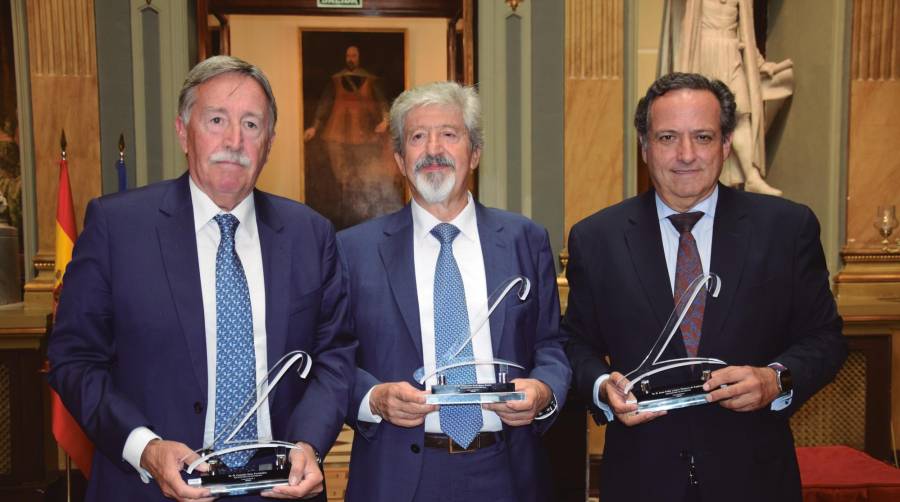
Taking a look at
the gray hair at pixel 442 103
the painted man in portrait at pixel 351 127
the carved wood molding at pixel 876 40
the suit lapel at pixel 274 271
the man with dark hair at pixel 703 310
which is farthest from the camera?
the painted man in portrait at pixel 351 127

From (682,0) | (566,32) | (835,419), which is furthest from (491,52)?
(835,419)

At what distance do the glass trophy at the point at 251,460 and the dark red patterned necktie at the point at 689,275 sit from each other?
996 millimetres

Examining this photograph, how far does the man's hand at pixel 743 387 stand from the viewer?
5.44 ft

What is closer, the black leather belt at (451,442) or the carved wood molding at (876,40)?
the black leather belt at (451,442)

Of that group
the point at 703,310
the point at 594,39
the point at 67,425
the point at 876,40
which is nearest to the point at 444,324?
the point at 703,310

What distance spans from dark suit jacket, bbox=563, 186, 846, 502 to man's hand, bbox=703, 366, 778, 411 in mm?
108

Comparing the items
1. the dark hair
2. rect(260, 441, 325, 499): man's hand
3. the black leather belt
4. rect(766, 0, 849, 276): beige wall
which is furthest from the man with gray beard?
rect(766, 0, 849, 276): beige wall

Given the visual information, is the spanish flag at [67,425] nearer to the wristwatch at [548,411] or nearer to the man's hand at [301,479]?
the man's hand at [301,479]

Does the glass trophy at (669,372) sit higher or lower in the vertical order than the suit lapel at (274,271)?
lower

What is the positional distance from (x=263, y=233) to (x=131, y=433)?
A: 56cm

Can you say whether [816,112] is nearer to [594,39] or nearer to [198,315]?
[594,39]

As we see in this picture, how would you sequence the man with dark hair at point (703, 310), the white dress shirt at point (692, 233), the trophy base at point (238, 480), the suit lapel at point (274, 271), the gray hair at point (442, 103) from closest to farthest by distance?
1. the trophy base at point (238, 480)
2. the suit lapel at point (274, 271)
3. the man with dark hair at point (703, 310)
4. the white dress shirt at point (692, 233)
5. the gray hair at point (442, 103)

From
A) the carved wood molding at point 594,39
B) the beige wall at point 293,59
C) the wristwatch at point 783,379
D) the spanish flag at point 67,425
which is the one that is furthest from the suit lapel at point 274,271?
the beige wall at point 293,59

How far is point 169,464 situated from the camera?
148 centimetres
